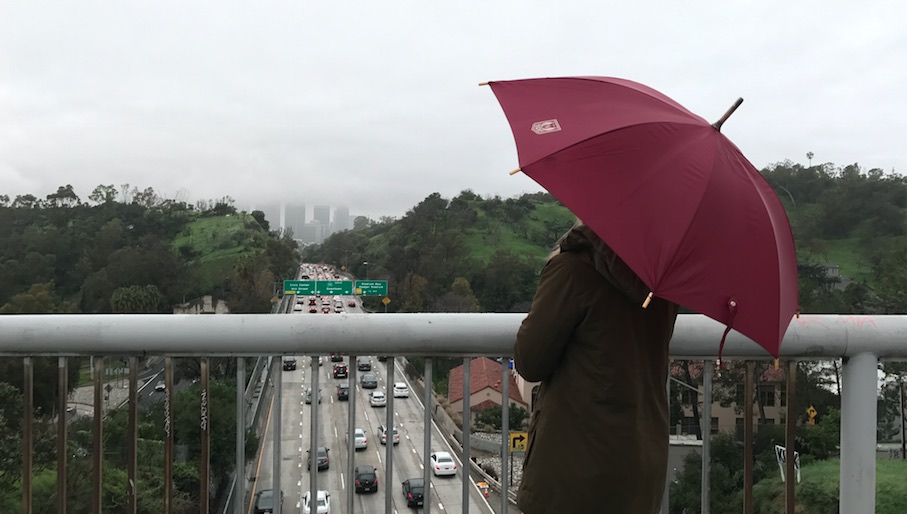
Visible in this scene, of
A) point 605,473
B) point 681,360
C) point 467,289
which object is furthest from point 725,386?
point 467,289

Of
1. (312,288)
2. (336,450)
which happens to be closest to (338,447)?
(336,450)

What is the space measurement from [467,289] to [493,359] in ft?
138

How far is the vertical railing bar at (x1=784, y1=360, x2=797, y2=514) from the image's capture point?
77.5 inches

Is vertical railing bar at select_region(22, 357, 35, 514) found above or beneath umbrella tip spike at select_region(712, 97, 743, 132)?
beneath

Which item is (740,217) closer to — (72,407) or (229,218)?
(72,407)

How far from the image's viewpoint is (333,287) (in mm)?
28547

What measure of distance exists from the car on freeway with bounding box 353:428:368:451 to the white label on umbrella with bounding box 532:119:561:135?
1.13 m

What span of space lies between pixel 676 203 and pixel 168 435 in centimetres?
168

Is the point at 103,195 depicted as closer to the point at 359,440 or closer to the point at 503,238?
the point at 503,238

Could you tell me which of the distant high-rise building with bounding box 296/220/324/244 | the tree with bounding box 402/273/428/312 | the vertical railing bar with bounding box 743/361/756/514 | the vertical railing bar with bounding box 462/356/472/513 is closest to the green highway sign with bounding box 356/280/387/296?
the tree with bounding box 402/273/428/312

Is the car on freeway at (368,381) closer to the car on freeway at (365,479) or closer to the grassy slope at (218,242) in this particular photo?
the car on freeway at (365,479)

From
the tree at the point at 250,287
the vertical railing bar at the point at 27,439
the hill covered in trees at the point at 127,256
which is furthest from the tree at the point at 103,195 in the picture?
the vertical railing bar at the point at 27,439

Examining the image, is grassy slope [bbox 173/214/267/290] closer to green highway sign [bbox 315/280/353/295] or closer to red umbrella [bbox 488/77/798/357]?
green highway sign [bbox 315/280/353/295]

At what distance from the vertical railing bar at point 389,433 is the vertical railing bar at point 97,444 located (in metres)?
0.91
